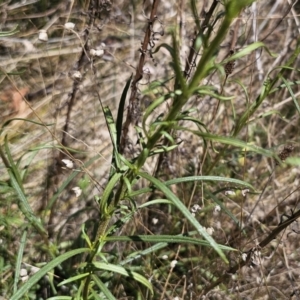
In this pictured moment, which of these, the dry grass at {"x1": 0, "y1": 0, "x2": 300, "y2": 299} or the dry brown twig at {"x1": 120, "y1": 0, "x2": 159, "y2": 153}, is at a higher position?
the dry brown twig at {"x1": 120, "y1": 0, "x2": 159, "y2": 153}

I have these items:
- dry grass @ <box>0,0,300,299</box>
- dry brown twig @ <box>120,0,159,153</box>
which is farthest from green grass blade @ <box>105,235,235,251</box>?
dry brown twig @ <box>120,0,159,153</box>

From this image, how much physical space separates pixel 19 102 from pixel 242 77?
1222mm

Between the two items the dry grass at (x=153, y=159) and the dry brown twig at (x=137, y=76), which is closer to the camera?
the dry brown twig at (x=137, y=76)

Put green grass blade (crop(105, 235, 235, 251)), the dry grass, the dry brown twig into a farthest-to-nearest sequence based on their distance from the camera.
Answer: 1. the dry grass
2. the dry brown twig
3. green grass blade (crop(105, 235, 235, 251))

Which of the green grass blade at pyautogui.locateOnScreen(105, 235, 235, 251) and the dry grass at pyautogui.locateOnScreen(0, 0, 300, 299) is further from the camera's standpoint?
the dry grass at pyautogui.locateOnScreen(0, 0, 300, 299)

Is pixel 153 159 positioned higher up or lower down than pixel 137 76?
lower down

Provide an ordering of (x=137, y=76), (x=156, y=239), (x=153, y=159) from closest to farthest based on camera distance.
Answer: (x=156, y=239), (x=137, y=76), (x=153, y=159)

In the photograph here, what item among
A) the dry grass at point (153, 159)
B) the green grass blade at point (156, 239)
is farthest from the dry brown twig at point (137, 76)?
the green grass blade at point (156, 239)

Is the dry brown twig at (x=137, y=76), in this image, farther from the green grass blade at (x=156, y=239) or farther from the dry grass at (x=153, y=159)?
the green grass blade at (x=156, y=239)

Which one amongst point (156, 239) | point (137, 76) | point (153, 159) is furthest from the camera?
point (153, 159)

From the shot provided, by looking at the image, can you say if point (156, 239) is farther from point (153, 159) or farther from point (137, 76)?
point (153, 159)

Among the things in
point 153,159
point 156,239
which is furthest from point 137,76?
point 153,159

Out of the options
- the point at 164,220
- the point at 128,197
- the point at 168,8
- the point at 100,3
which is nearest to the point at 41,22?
the point at 168,8

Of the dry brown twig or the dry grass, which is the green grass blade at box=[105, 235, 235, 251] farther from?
the dry brown twig
